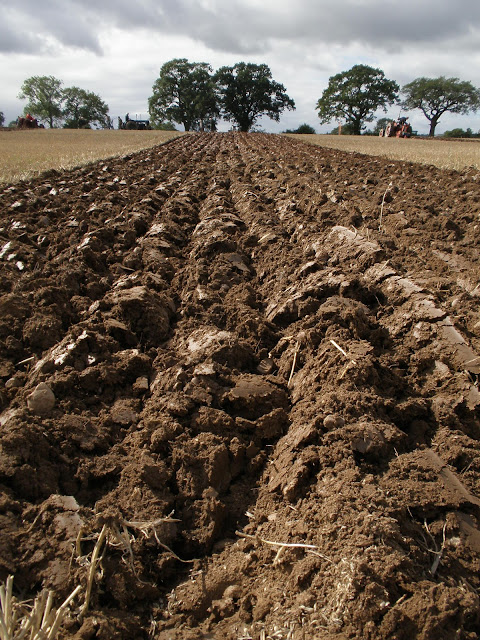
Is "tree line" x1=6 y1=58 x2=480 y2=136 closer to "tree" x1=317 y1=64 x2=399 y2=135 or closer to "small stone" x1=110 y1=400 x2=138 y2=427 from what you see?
"tree" x1=317 y1=64 x2=399 y2=135

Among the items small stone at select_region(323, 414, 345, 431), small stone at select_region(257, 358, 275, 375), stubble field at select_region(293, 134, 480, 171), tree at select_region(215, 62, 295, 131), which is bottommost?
small stone at select_region(257, 358, 275, 375)

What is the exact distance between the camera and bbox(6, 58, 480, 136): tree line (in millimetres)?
58406

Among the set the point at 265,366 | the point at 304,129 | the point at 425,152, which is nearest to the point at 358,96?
the point at 304,129

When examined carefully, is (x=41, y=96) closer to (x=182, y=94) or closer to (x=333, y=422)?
(x=182, y=94)

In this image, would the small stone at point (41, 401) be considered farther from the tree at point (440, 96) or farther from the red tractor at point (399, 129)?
the tree at point (440, 96)

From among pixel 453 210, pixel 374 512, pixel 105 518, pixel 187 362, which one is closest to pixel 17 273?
pixel 187 362

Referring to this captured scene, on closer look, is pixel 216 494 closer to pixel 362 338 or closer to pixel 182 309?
pixel 362 338

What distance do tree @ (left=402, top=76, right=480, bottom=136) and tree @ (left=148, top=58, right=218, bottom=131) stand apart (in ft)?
95.1

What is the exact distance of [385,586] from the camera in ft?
5.11

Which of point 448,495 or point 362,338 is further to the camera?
point 362,338

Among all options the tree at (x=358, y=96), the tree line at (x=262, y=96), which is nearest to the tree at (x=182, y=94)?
the tree line at (x=262, y=96)

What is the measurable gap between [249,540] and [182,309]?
7.16 feet

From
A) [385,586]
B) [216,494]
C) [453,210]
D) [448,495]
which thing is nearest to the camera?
[385,586]

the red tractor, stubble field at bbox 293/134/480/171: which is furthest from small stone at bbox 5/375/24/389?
the red tractor
